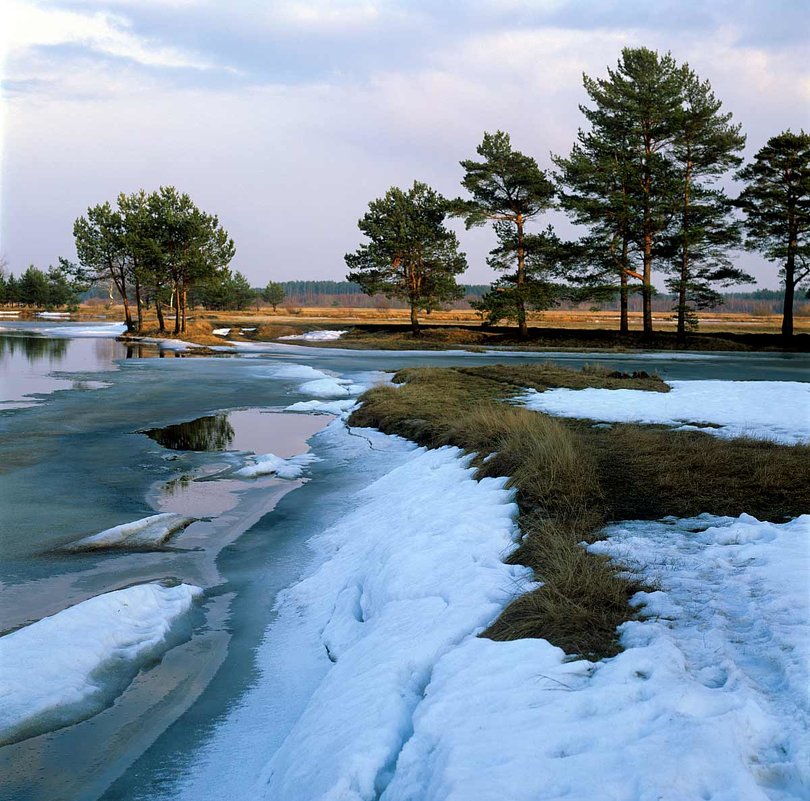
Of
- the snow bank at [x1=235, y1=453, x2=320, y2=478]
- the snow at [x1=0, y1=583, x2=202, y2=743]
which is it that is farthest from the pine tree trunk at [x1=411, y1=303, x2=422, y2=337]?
the snow at [x1=0, y1=583, x2=202, y2=743]

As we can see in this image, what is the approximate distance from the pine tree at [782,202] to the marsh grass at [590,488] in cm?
3272

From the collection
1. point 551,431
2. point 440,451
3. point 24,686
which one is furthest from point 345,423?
point 24,686

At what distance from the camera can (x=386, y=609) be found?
5.71m

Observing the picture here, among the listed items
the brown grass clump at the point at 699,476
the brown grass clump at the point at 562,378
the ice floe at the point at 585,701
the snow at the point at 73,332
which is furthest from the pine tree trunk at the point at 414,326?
the ice floe at the point at 585,701

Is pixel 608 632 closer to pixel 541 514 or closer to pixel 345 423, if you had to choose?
pixel 541 514

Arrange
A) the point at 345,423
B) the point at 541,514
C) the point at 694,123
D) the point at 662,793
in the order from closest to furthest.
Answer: the point at 662,793
the point at 541,514
the point at 345,423
the point at 694,123

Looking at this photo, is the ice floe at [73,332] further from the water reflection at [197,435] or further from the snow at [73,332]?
the water reflection at [197,435]

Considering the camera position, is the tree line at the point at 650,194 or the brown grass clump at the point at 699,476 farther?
the tree line at the point at 650,194

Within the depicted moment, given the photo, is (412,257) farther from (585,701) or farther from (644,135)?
(585,701)

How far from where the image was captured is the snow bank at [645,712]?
3.16m

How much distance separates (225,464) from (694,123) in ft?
121

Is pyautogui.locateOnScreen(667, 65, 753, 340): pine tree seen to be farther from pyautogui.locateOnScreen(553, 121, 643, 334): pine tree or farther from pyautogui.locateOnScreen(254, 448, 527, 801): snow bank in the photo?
pyautogui.locateOnScreen(254, 448, 527, 801): snow bank

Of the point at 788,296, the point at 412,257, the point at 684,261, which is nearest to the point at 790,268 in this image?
the point at 788,296

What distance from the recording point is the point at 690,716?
11.5 feet
